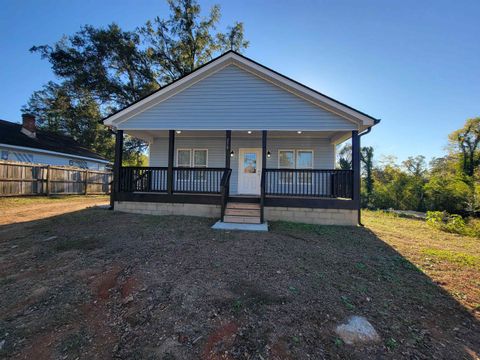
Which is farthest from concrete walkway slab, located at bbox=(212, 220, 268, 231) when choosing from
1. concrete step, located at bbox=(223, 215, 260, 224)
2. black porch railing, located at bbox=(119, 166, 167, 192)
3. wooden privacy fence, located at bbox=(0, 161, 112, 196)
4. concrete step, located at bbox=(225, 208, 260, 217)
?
wooden privacy fence, located at bbox=(0, 161, 112, 196)

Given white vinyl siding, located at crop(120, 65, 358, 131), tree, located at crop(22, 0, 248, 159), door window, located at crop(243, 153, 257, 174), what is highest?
tree, located at crop(22, 0, 248, 159)

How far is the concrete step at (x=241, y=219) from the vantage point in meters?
7.40

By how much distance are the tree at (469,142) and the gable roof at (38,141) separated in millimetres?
34741

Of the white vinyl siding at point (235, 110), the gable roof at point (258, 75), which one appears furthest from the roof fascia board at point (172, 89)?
the white vinyl siding at point (235, 110)

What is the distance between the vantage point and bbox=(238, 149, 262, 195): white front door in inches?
413

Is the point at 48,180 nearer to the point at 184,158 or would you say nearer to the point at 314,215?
the point at 184,158

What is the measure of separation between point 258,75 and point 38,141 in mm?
19167

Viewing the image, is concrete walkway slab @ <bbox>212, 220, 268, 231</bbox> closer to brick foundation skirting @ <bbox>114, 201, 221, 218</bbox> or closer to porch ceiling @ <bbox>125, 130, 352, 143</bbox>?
brick foundation skirting @ <bbox>114, 201, 221, 218</bbox>

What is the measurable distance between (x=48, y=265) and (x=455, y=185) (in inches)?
723

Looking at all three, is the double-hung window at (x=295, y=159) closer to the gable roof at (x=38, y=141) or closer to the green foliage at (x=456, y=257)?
the green foliage at (x=456, y=257)

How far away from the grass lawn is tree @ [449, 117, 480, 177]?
2023 cm

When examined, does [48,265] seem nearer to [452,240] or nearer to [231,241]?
[231,241]

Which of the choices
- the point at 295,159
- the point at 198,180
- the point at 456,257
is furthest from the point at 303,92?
the point at 456,257

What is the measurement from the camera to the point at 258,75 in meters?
8.50
